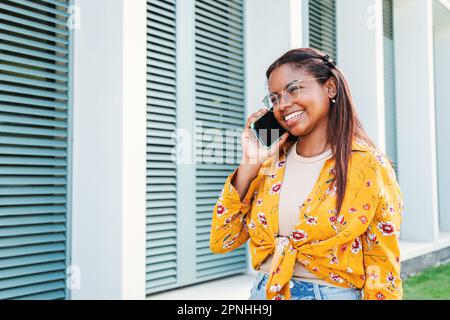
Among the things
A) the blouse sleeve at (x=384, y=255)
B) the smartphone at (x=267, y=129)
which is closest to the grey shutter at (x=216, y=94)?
the smartphone at (x=267, y=129)

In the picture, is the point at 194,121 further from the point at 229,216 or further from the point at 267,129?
the point at 229,216

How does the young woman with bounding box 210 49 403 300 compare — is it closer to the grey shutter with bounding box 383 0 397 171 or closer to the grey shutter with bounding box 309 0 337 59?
the grey shutter with bounding box 309 0 337 59

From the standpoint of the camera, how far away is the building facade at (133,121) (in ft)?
9.68

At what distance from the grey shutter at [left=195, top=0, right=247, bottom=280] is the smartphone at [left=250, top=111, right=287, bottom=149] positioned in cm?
237

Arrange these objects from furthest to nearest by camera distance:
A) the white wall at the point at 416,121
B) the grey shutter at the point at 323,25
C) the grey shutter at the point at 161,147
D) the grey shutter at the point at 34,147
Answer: the white wall at the point at 416,121 → the grey shutter at the point at 323,25 → the grey shutter at the point at 161,147 → the grey shutter at the point at 34,147

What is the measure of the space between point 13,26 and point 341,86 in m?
2.25

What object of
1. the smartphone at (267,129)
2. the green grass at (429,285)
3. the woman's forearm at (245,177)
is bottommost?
the green grass at (429,285)

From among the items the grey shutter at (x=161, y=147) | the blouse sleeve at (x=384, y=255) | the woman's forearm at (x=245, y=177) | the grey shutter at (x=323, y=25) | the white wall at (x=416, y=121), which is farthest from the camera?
the white wall at (x=416, y=121)

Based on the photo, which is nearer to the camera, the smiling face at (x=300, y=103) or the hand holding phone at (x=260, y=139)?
the smiling face at (x=300, y=103)

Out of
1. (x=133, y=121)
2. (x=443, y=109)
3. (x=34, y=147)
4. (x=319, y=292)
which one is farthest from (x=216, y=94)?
(x=443, y=109)

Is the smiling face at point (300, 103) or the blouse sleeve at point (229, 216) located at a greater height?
the smiling face at point (300, 103)

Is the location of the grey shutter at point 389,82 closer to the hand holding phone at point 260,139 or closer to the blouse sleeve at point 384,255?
the hand holding phone at point 260,139

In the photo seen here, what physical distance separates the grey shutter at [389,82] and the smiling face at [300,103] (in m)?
6.11

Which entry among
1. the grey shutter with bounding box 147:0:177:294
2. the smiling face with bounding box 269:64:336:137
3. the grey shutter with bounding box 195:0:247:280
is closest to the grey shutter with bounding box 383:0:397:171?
the grey shutter with bounding box 195:0:247:280
